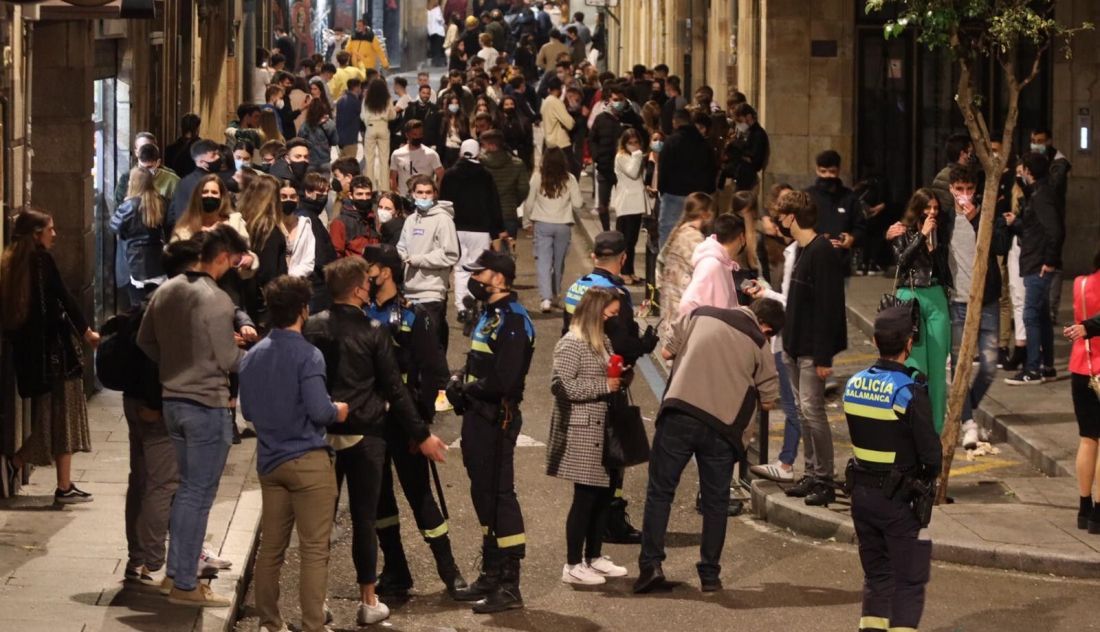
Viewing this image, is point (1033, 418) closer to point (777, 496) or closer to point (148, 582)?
point (777, 496)

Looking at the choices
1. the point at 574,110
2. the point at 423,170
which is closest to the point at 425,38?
the point at 574,110

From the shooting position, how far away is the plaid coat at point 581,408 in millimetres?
10383

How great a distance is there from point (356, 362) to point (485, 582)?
139 cm

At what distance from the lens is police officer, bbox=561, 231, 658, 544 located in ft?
35.8

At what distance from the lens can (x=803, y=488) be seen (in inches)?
480

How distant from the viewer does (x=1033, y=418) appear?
14633 mm

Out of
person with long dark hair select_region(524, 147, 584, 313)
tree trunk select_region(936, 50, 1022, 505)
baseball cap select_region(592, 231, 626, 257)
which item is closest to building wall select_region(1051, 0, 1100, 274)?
person with long dark hair select_region(524, 147, 584, 313)

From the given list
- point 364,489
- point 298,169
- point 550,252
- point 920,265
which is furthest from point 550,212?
point 364,489

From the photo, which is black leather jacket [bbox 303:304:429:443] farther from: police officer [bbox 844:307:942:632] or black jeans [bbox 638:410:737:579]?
police officer [bbox 844:307:942:632]

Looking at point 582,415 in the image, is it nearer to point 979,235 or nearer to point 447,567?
point 447,567

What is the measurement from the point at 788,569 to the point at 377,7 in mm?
44647

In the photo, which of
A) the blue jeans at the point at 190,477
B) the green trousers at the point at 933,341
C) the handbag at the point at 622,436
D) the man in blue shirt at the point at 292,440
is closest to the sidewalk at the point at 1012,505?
the green trousers at the point at 933,341

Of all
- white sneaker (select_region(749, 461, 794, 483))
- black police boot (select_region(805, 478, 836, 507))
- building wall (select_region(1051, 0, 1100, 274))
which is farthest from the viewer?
building wall (select_region(1051, 0, 1100, 274))

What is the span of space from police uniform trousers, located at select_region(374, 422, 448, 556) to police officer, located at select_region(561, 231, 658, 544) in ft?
3.30
